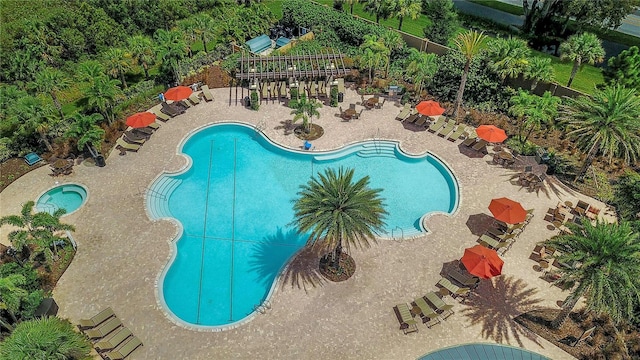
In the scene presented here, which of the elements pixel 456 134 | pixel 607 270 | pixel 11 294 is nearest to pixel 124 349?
pixel 11 294

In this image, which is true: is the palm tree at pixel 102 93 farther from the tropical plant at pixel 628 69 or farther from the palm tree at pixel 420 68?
the tropical plant at pixel 628 69

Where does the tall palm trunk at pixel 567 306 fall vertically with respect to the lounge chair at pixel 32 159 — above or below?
above

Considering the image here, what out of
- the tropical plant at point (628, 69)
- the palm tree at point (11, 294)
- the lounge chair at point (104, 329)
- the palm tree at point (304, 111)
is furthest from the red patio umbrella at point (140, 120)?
the tropical plant at point (628, 69)

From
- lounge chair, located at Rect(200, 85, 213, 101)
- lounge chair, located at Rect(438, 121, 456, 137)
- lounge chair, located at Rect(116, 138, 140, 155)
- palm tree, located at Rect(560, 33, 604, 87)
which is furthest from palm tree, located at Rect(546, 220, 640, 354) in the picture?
lounge chair, located at Rect(200, 85, 213, 101)

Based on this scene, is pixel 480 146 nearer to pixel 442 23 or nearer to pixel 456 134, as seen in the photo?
pixel 456 134

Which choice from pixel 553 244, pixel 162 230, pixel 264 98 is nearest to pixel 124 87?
pixel 264 98

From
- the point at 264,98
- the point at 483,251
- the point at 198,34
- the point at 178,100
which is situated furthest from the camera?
the point at 198,34

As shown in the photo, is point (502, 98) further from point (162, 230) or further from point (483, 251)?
point (162, 230)
